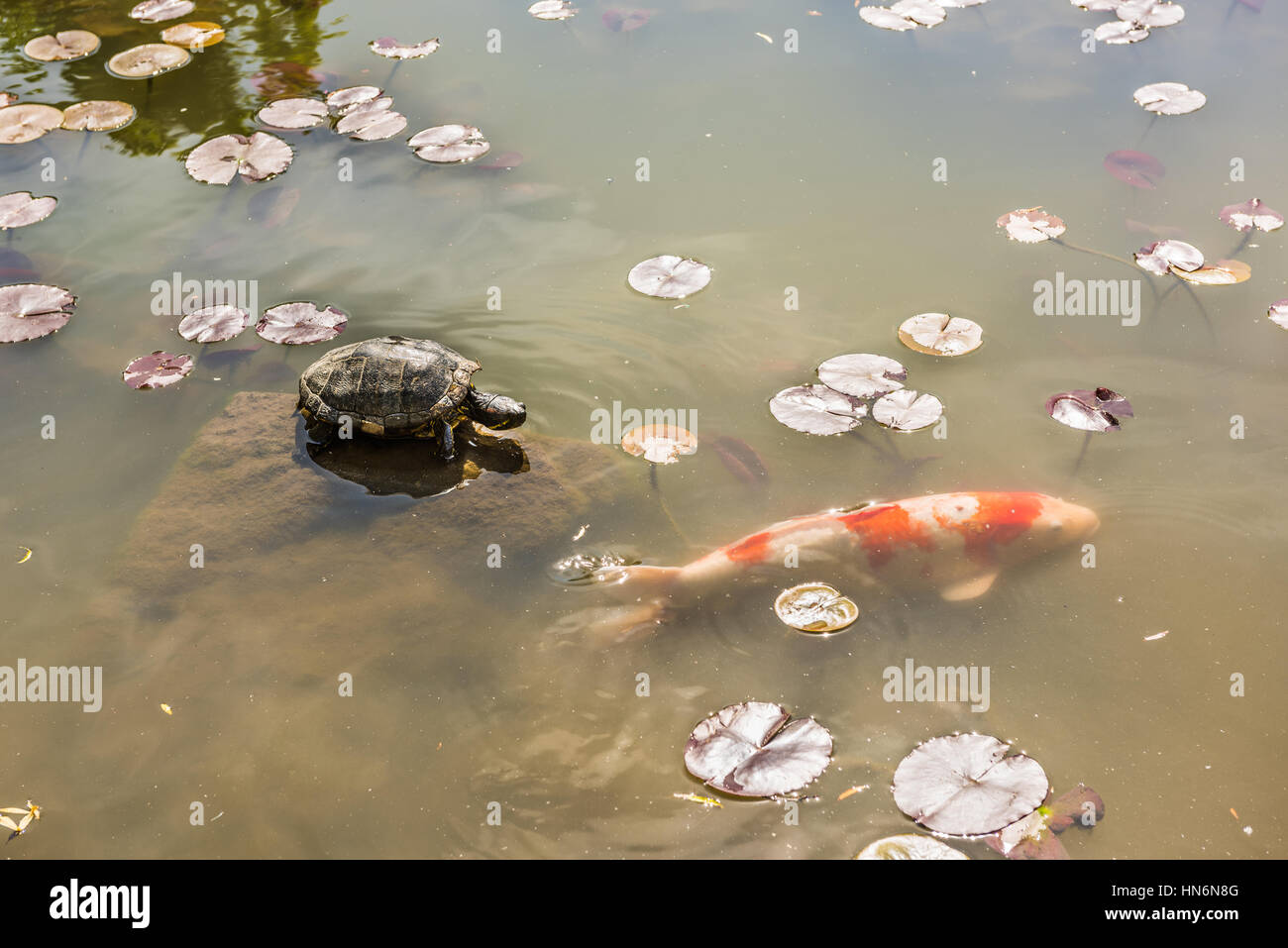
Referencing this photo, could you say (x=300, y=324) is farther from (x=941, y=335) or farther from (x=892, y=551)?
(x=941, y=335)

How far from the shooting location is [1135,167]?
285 inches

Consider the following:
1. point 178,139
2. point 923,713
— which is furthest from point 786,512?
point 178,139

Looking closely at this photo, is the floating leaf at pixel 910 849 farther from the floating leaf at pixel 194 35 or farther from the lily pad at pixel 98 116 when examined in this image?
the floating leaf at pixel 194 35

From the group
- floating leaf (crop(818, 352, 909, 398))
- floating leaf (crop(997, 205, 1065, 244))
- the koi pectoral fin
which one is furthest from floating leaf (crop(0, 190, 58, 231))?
floating leaf (crop(997, 205, 1065, 244))

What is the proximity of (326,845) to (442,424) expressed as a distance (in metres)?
2.53

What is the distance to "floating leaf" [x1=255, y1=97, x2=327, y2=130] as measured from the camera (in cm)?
813

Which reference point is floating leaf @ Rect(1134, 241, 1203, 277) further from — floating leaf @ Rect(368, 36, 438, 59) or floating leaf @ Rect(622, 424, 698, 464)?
floating leaf @ Rect(368, 36, 438, 59)

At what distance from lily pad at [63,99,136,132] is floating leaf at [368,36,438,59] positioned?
243 cm

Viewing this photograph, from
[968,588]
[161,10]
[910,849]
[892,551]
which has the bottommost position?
[910,849]

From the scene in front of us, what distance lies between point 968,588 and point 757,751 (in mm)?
1536

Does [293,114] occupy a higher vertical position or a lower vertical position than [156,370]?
higher

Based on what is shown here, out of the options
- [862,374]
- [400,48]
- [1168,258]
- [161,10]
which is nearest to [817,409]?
[862,374]

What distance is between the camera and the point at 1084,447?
539cm

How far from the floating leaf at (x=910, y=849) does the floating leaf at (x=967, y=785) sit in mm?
69
